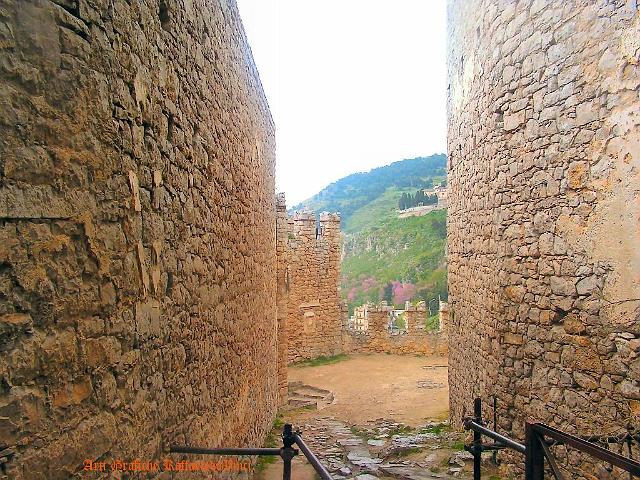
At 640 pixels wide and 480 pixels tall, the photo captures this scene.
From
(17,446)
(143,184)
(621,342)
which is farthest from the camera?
(621,342)

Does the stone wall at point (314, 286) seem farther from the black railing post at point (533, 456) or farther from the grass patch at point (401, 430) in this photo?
the black railing post at point (533, 456)

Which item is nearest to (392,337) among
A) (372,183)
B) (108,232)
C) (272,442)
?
(272,442)

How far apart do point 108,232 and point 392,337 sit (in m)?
18.2

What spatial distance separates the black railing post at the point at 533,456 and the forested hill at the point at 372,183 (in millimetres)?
57590

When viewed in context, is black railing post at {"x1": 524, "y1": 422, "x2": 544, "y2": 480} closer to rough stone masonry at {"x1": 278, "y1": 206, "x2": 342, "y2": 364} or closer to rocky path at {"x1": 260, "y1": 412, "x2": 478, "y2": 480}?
rocky path at {"x1": 260, "y1": 412, "x2": 478, "y2": 480}

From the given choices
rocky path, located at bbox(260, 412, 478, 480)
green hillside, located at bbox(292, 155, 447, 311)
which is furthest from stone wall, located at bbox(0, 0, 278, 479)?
green hillside, located at bbox(292, 155, 447, 311)

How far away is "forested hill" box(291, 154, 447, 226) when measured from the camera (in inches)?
2645

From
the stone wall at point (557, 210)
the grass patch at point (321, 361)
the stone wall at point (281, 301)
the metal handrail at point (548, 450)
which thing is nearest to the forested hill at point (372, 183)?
the grass patch at point (321, 361)

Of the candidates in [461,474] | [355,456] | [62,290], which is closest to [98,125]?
[62,290]

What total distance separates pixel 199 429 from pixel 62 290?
2156 millimetres

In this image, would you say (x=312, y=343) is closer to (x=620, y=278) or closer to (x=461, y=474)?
(x=461, y=474)

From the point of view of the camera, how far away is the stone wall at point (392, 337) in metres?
19.6

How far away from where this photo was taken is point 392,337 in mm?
19859

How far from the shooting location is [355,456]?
25.3ft
